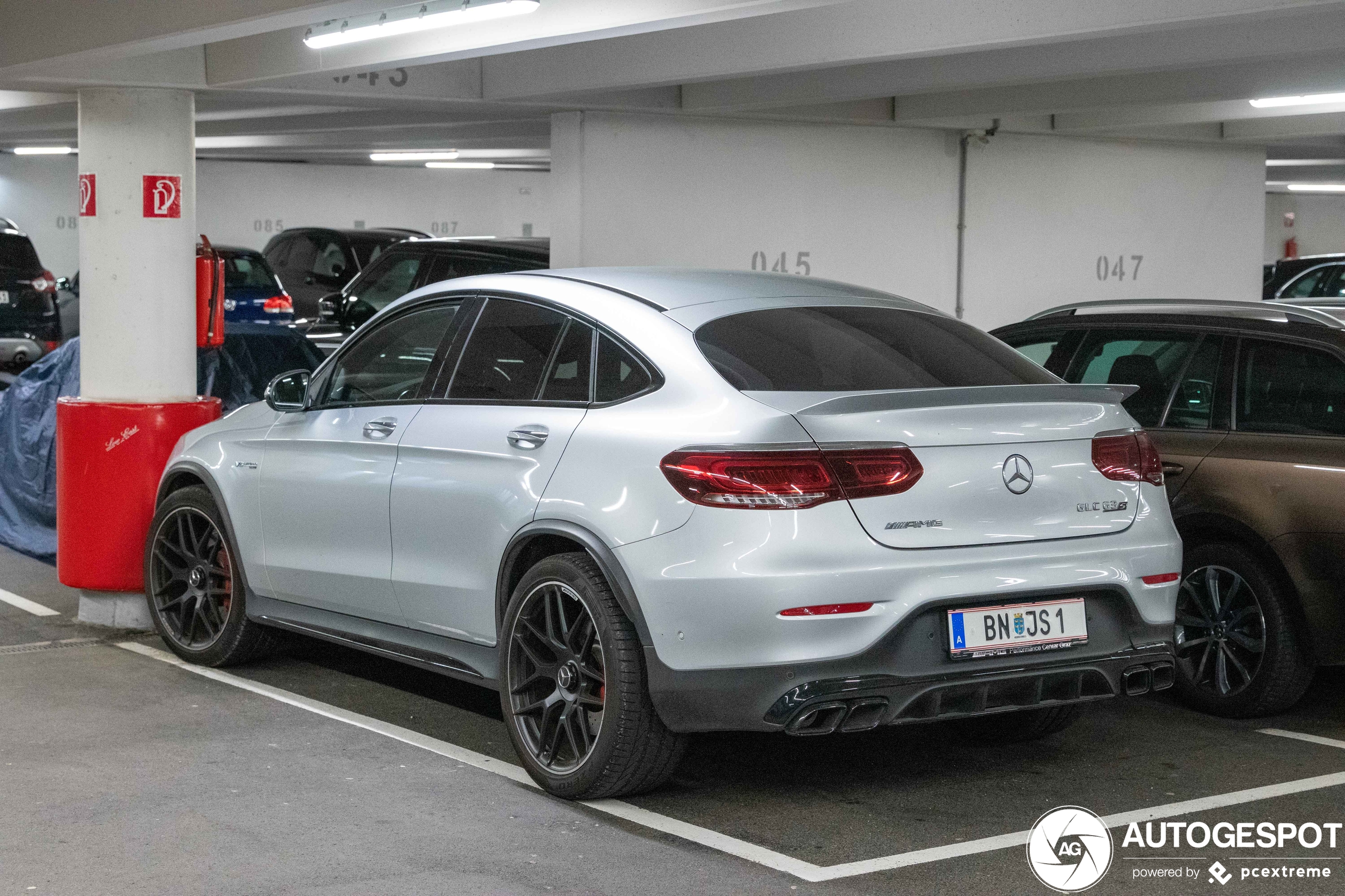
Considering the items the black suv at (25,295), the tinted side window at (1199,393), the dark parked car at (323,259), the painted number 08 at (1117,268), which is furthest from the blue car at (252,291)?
the tinted side window at (1199,393)

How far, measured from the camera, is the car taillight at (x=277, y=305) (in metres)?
19.2

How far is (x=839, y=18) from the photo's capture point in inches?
302

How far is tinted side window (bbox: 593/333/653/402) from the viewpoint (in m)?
4.94

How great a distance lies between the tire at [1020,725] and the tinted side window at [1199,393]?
1269 mm

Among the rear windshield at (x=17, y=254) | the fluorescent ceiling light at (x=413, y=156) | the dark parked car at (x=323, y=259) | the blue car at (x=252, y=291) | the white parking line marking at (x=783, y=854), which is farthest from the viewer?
the dark parked car at (x=323, y=259)

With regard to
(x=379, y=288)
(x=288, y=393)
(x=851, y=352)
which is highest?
(x=379, y=288)

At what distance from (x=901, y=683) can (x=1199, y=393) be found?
244 cm

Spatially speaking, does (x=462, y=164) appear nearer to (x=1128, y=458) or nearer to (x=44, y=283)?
(x=44, y=283)

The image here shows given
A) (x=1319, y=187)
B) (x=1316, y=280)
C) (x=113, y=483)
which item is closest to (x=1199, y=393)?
(x=113, y=483)

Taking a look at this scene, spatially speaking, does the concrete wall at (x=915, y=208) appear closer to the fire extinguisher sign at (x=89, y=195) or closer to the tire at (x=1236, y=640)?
the fire extinguisher sign at (x=89, y=195)

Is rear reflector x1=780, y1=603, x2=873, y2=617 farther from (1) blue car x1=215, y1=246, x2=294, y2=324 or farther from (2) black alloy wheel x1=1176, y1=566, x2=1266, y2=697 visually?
(1) blue car x1=215, y1=246, x2=294, y2=324

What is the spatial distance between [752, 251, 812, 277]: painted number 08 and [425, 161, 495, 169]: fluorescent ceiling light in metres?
11.8

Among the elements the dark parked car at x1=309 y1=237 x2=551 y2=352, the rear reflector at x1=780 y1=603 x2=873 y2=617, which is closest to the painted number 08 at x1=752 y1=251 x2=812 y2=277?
the dark parked car at x1=309 y1=237 x2=551 y2=352

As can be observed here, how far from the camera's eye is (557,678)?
499 centimetres
